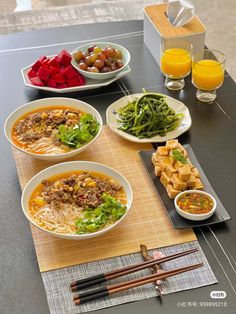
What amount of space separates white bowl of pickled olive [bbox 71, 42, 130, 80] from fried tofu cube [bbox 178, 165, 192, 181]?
0.80 meters

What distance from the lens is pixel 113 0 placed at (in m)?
5.02

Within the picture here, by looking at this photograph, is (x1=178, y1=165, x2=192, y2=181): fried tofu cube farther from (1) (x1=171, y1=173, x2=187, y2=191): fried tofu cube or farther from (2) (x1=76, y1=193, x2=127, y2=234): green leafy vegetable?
(2) (x1=76, y1=193, x2=127, y2=234): green leafy vegetable

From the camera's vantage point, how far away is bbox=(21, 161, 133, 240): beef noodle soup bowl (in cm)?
170

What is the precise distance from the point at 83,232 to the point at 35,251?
0.16 meters

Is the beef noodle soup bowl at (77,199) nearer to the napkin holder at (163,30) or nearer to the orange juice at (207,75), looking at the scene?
the orange juice at (207,75)

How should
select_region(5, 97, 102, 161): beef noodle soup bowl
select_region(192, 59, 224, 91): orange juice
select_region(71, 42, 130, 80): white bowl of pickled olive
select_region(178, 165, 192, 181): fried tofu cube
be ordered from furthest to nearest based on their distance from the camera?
select_region(71, 42, 130, 80): white bowl of pickled olive < select_region(192, 59, 224, 91): orange juice < select_region(5, 97, 102, 161): beef noodle soup bowl < select_region(178, 165, 192, 181): fried tofu cube

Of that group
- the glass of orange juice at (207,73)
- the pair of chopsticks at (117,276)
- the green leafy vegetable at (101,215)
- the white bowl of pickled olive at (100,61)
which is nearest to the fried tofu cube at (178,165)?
the green leafy vegetable at (101,215)

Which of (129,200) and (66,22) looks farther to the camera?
(66,22)

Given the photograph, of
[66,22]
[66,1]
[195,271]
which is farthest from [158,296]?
[66,1]

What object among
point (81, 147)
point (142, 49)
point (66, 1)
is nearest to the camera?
point (81, 147)

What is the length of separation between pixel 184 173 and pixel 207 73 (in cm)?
68

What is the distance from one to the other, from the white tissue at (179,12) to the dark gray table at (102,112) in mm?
218

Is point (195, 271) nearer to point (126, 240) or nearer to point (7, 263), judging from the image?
point (126, 240)

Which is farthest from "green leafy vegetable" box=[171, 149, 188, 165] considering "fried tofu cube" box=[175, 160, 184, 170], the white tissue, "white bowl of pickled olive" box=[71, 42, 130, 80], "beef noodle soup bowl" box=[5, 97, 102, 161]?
the white tissue
